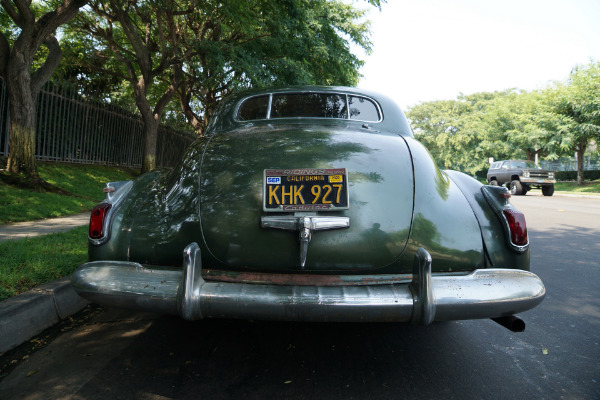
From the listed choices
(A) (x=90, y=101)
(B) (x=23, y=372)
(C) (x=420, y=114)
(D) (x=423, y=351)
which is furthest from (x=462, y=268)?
(C) (x=420, y=114)

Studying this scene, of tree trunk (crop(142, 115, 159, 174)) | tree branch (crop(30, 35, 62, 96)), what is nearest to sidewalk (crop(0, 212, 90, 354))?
tree branch (crop(30, 35, 62, 96))

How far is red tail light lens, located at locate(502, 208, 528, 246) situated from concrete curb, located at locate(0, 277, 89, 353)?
295cm

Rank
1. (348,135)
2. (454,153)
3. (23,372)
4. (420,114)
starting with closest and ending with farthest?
(23,372) < (348,135) < (454,153) < (420,114)

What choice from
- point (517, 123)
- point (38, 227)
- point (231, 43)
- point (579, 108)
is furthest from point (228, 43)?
point (517, 123)

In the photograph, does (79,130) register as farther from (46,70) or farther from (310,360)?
(310,360)

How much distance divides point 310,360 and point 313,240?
775mm

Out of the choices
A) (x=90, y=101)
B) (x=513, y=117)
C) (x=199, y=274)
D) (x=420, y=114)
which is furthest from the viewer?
(x=420, y=114)

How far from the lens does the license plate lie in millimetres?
2016

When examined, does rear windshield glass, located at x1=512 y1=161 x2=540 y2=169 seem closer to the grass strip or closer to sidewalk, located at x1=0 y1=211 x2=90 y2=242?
sidewalk, located at x1=0 y1=211 x2=90 y2=242

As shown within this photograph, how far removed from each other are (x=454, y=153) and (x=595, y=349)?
154ft

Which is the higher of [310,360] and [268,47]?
[268,47]

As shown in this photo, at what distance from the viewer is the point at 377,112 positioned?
122 inches

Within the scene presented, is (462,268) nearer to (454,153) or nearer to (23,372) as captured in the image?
(23,372)

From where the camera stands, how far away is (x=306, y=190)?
2.04 metres
